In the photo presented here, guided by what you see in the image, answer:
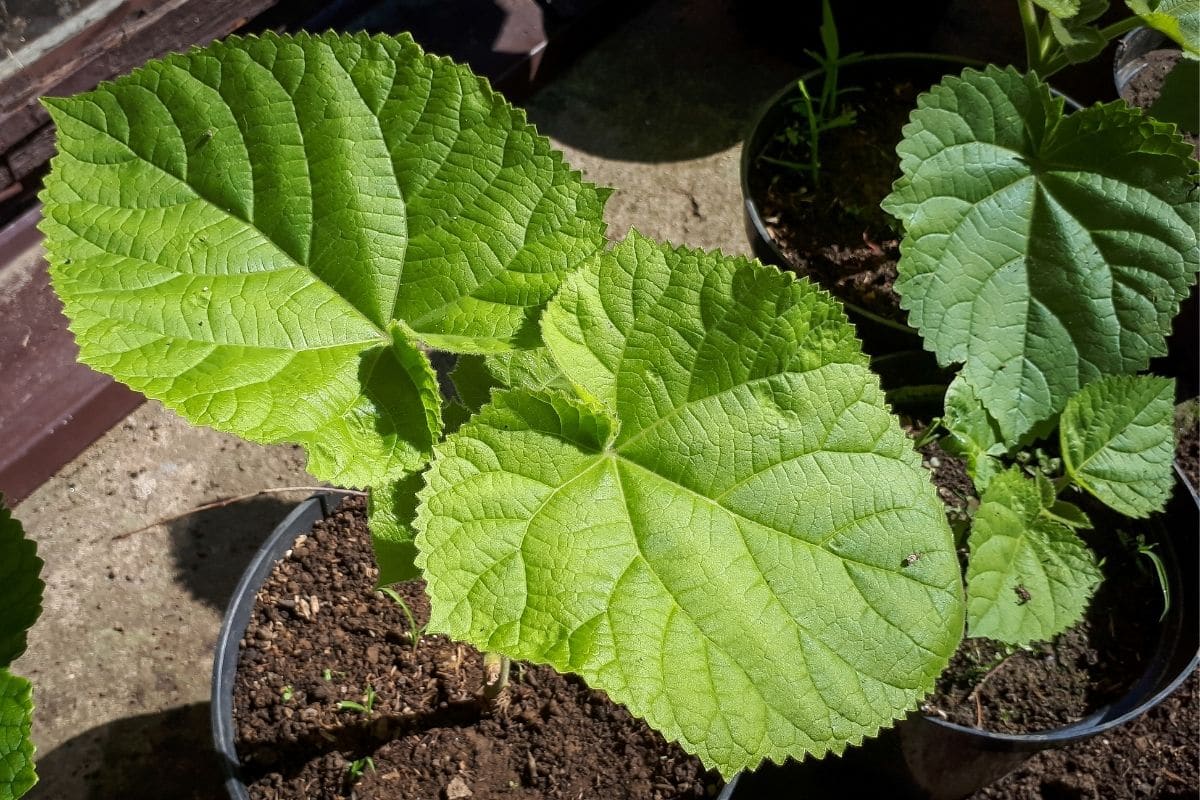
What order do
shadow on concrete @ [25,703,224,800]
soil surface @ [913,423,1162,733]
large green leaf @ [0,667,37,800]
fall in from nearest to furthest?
large green leaf @ [0,667,37,800]
soil surface @ [913,423,1162,733]
shadow on concrete @ [25,703,224,800]

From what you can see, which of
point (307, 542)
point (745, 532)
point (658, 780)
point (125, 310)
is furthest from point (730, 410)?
point (307, 542)

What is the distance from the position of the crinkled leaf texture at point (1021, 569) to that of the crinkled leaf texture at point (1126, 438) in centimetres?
10

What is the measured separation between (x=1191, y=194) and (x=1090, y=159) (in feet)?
0.45

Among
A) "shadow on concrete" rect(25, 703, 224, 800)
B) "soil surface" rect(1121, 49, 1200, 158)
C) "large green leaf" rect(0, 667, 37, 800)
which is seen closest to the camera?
"large green leaf" rect(0, 667, 37, 800)

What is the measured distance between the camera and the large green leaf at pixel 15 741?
0.69 m

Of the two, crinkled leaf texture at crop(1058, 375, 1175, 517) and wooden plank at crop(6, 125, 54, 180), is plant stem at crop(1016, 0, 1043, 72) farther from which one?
wooden plank at crop(6, 125, 54, 180)

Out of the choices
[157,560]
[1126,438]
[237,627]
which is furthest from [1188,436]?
[157,560]

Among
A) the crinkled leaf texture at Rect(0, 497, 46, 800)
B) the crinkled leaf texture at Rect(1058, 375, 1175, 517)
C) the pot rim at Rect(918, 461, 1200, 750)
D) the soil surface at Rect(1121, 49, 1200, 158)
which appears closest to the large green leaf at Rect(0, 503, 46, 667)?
the crinkled leaf texture at Rect(0, 497, 46, 800)

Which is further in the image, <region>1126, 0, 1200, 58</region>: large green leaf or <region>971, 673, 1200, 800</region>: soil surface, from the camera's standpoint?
<region>971, 673, 1200, 800</region>: soil surface

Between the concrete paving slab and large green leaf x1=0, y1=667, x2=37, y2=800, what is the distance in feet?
3.36

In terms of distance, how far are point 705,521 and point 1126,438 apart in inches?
32.4

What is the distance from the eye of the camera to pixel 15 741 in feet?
2.32

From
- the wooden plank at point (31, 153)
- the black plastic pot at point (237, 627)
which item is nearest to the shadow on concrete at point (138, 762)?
the black plastic pot at point (237, 627)

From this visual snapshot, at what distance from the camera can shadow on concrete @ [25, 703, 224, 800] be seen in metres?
1.62
